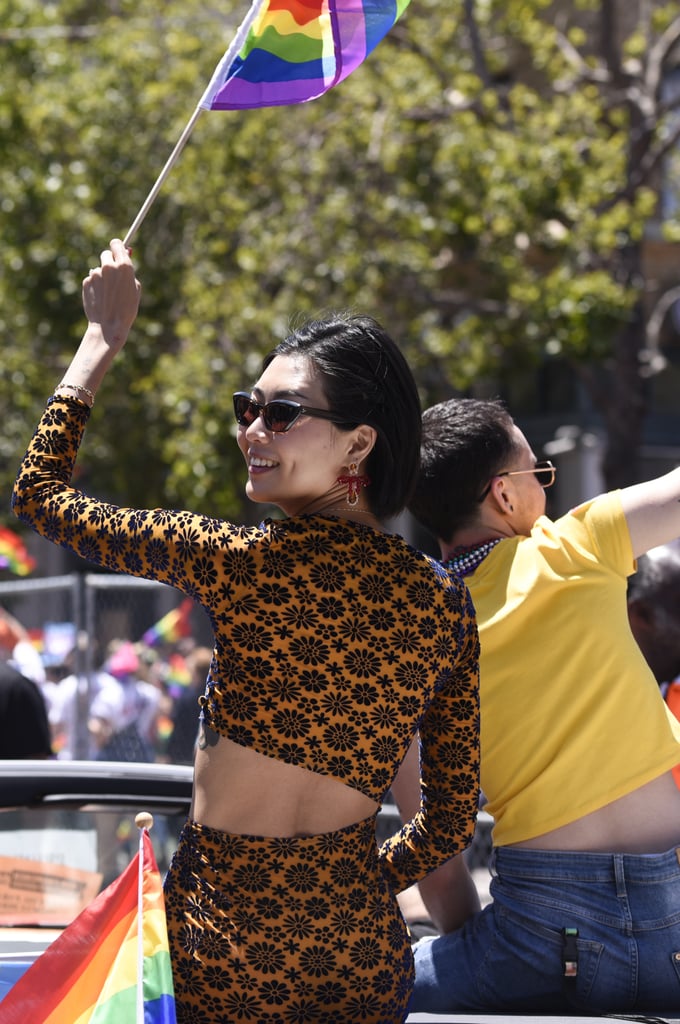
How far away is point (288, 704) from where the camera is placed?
2070 mm

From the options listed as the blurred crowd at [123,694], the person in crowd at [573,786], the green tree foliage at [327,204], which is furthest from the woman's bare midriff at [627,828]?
the green tree foliage at [327,204]

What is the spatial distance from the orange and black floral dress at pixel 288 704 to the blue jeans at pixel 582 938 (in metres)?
0.49

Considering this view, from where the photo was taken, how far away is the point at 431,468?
9.43ft

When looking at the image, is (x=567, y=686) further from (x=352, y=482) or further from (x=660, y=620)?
(x=660, y=620)

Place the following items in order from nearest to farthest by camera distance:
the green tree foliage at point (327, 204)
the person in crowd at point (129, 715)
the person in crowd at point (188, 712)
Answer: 1. the person in crowd at point (188, 712)
2. the person in crowd at point (129, 715)
3. the green tree foliage at point (327, 204)

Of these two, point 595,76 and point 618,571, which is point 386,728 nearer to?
point 618,571

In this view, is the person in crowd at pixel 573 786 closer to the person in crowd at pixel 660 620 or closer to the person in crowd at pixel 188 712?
the person in crowd at pixel 660 620

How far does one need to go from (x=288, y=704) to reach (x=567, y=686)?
763mm

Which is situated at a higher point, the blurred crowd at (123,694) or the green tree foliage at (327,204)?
the green tree foliage at (327,204)

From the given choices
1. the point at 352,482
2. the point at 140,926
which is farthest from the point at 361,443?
the point at 140,926

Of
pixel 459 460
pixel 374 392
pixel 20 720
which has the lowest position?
pixel 20 720

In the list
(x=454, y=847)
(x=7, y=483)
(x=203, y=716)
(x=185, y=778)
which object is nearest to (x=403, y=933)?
(x=454, y=847)

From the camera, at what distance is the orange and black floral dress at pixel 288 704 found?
2047mm

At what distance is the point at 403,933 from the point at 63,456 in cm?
94
